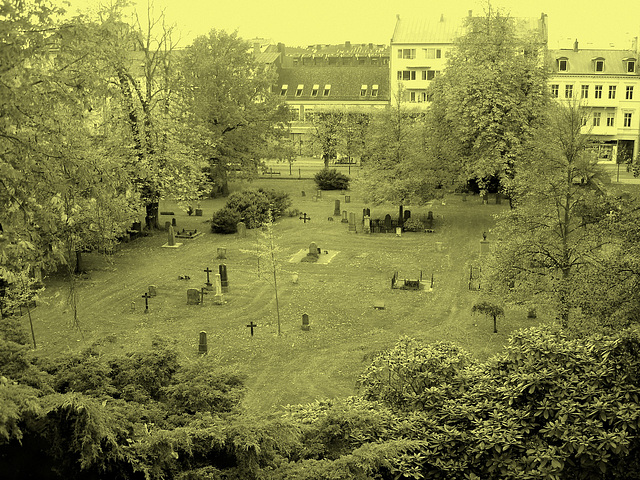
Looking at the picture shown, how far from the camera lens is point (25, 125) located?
973 cm

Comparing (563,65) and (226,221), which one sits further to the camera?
(563,65)

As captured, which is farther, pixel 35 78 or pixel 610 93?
pixel 610 93

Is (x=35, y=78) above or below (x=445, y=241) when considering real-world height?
above

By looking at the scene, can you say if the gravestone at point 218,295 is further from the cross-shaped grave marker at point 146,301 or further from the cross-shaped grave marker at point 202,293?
the cross-shaped grave marker at point 146,301

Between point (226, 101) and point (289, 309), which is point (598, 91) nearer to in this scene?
point (226, 101)

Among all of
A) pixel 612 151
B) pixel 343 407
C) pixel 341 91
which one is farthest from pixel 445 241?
pixel 341 91

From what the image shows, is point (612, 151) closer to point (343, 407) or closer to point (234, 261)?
point (234, 261)

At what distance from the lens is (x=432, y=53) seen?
69250 millimetres

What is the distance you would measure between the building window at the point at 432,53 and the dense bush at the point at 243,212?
120 feet

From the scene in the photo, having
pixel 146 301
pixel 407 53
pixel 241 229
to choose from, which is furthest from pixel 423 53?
pixel 146 301

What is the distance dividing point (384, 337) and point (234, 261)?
1141 centimetres

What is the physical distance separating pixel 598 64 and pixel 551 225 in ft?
158

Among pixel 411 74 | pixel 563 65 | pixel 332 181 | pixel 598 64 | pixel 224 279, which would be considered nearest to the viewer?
pixel 224 279

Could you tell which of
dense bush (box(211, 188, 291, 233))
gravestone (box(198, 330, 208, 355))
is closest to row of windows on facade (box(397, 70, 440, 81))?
dense bush (box(211, 188, 291, 233))
